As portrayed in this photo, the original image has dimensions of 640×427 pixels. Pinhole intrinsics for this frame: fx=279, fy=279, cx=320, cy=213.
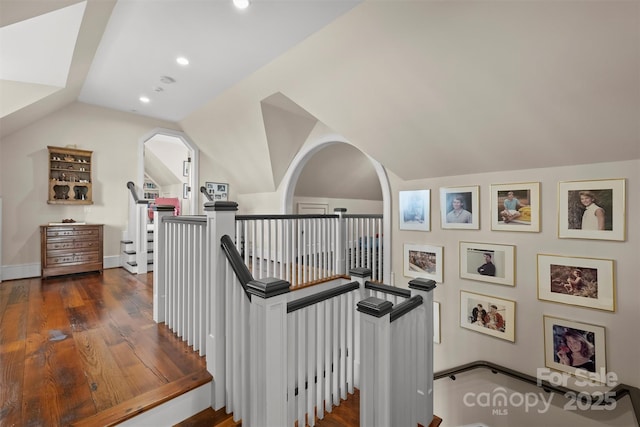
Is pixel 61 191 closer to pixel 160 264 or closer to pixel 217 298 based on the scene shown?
pixel 160 264

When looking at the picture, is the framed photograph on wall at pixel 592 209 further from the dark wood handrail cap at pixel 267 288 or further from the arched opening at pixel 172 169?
the arched opening at pixel 172 169

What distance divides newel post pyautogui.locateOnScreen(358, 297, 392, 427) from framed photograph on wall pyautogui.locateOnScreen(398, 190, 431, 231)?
7.49 feet

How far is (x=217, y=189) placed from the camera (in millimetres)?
6406

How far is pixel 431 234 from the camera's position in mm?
3611

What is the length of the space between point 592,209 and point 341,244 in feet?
9.09

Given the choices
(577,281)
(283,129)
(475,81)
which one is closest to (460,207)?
(577,281)

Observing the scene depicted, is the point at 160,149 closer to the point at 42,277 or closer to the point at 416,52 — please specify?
the point at 42,277

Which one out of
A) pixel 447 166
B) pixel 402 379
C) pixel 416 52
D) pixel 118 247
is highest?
pixel 416 52

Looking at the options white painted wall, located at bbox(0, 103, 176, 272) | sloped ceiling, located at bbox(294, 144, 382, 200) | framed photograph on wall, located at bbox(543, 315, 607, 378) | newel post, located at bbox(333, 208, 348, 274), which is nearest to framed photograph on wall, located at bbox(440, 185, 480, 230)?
framed photograph on wall, located at bbox(543, 315, 607, 378)

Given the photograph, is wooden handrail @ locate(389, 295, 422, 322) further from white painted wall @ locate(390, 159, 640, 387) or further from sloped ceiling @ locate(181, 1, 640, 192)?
sloped ceiling @ locate(181, 1, 640, 192)

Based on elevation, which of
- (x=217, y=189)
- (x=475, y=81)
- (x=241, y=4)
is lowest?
(x=217, y=189)

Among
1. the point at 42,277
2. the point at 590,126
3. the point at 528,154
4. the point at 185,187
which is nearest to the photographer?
the point at 590,126

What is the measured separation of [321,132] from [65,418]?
14.2ft

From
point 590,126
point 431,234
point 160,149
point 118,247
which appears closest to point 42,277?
point 118,247
